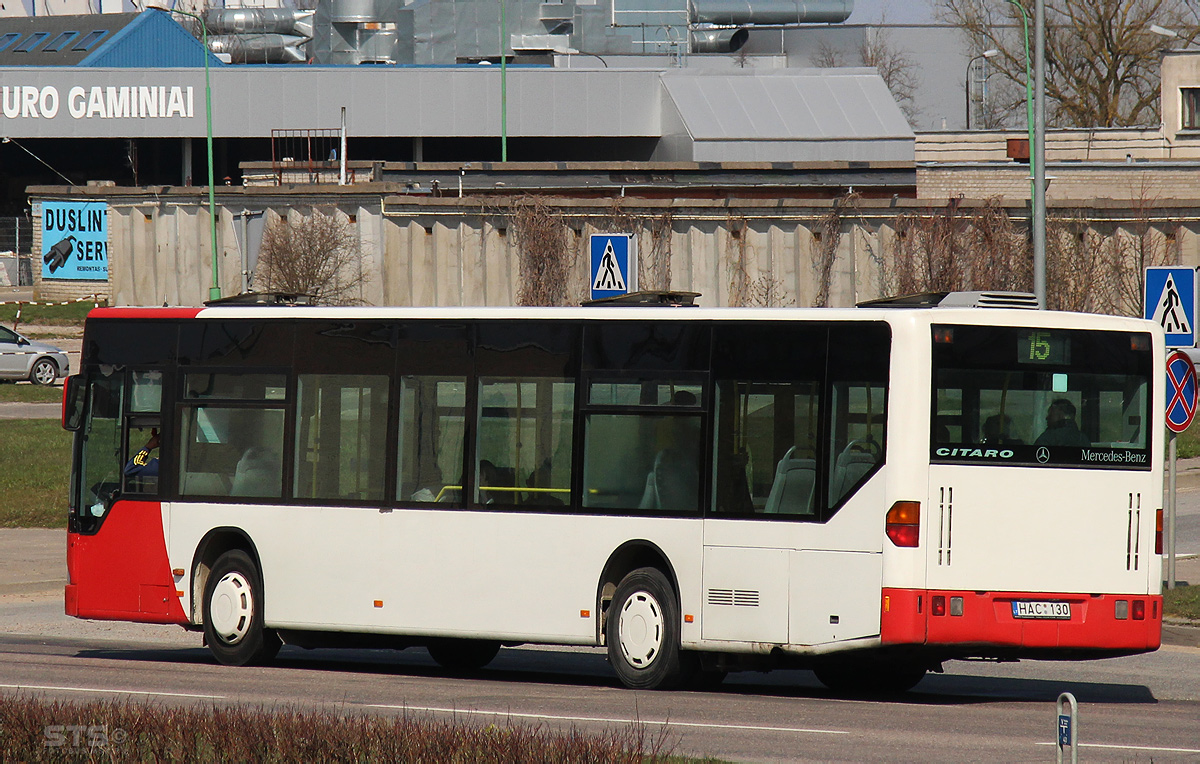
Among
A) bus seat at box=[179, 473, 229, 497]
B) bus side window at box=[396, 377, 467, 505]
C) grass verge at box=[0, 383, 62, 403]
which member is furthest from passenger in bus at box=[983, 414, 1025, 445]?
grass verge at box=[0, 383, 62, 403]

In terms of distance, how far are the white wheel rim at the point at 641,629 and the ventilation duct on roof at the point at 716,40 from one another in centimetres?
8030

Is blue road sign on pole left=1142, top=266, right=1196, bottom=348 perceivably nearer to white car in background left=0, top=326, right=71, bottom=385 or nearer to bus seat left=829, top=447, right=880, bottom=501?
bus seat left=829, top=447, right=880, bottom=501

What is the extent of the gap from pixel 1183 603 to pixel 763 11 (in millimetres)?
78064

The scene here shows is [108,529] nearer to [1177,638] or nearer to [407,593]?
[407,593]

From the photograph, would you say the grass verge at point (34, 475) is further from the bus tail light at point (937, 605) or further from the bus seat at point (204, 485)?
the bus tail light at point (937, 605)

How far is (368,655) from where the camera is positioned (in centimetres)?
1548

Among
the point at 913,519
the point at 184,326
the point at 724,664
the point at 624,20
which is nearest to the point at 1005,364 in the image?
the point at 913,519

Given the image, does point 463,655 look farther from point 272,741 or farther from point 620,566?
point 272,741

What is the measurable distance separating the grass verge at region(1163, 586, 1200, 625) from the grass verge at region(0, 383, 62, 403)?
2705 centimetres

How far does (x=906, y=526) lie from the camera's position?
1054 centimetres

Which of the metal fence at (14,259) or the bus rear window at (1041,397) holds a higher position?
the metal fence at (14,259)

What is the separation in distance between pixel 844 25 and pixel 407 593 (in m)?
83.8

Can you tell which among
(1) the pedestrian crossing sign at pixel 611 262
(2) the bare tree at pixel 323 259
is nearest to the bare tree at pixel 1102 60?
(2) the bare tree at pixel 323 259

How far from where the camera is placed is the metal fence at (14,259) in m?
65.2
